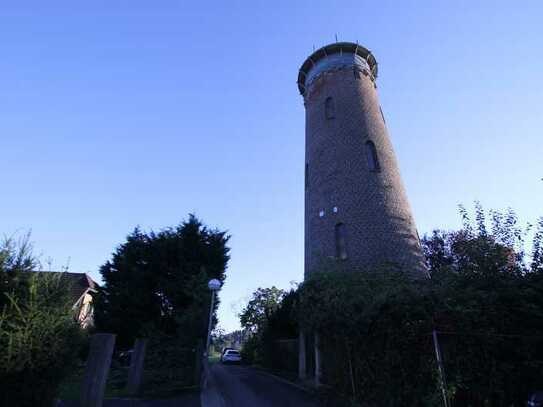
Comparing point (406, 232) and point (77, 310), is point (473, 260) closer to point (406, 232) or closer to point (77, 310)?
point (406, 232)

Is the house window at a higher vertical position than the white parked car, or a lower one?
higher

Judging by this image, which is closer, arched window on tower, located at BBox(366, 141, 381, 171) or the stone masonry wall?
the stone masonry wall

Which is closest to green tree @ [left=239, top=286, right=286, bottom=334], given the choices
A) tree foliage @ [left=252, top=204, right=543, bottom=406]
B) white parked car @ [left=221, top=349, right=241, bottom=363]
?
white parked car @ [left=221, top=349, right=241, bottom=363]

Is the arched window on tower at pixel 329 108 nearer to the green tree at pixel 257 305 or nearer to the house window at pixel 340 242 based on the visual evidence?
the house window at pixel 340 242

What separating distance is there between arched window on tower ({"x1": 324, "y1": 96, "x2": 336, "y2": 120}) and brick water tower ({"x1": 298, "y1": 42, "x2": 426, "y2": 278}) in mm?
58

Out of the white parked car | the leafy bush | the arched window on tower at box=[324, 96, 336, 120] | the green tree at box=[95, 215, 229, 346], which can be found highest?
the arched window on tower at box=[324, 96, 336, 120]

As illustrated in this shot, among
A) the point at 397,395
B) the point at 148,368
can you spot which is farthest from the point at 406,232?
the point at 148,368

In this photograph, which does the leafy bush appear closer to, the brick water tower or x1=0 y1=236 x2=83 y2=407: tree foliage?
x1=0 y1=236 x2=83 y2=407: tree foliage

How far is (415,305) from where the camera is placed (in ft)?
25.5

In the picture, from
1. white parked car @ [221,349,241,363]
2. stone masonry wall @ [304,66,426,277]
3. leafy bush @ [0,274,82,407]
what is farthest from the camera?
white parked car @ [221,349,241,363]

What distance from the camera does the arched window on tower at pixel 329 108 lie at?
1862 cm

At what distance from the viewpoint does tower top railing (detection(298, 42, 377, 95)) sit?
20.2m

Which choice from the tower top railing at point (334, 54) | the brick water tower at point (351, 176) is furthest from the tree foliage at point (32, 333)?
the tower top railing at point (334, 54)

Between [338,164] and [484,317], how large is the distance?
10.4 metres
